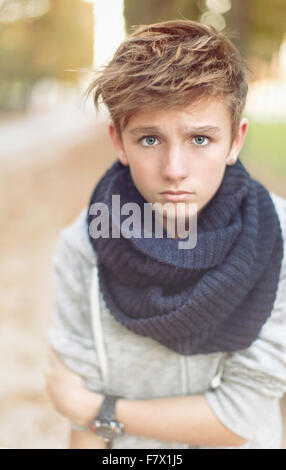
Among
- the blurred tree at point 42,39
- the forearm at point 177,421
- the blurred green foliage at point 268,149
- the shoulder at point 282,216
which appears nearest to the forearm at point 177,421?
the forearm at point 177,421

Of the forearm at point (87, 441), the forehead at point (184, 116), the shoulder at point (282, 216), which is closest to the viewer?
the forehead at point (184, 116)

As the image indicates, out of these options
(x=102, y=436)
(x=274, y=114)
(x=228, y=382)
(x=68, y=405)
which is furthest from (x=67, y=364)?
(x=274, y=114)

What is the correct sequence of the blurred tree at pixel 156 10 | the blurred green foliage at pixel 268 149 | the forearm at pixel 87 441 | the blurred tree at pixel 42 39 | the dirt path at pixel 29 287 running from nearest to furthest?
the forearm at pixel 87 441 → the dirt path at pixel 29 287 → the blurred tree at pixel 156 10 → the blurred green foliage at pixel 268 149 → the blurred tree at pixel 42 39

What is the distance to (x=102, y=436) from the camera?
164cm

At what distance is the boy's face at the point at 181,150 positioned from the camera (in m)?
1.43

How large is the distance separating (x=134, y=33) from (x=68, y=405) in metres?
1.19

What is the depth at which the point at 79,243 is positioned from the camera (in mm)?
1684

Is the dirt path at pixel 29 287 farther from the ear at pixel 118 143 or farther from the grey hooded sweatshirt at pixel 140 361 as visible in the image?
the ear at pixel 118 143

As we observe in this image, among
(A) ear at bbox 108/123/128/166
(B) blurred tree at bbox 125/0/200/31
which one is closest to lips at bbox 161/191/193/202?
(A) ear at bbox 108/123/128/166

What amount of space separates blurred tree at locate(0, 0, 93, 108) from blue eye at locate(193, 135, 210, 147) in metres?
3.80

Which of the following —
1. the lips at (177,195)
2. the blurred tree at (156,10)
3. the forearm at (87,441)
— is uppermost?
the blurred tree at (156,10)

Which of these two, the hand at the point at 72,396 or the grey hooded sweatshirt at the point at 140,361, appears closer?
the grey hooded sweatshirt at the point at 140,361

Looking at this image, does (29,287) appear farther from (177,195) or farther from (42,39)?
(42,39)

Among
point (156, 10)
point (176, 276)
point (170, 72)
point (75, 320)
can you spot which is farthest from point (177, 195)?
point (156, 10)
